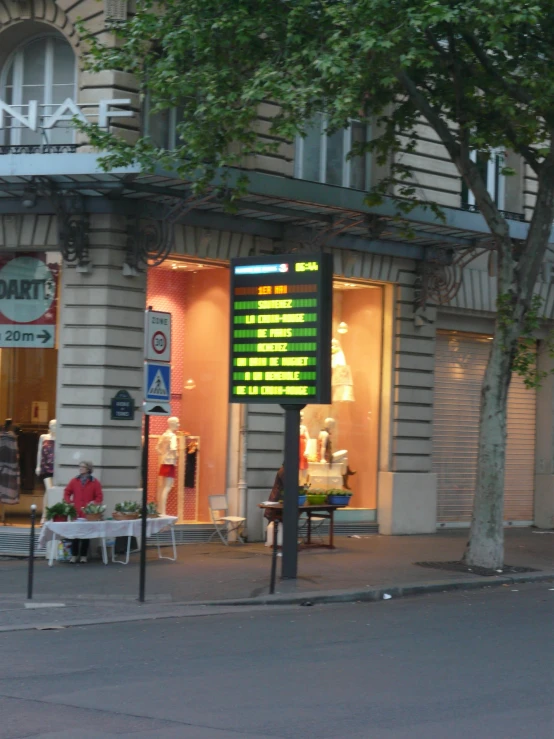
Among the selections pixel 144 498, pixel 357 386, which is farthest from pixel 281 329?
pixel 357 386

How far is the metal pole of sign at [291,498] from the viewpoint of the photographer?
16.4 m

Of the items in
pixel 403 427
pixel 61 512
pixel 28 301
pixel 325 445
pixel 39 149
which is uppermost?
pixel 39 149

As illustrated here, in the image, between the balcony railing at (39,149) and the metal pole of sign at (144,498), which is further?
the balcony railing at (39,149)

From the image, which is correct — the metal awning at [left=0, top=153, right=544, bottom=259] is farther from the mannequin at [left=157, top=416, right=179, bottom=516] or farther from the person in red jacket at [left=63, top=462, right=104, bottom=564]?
the person in red jacket at [left=63, top=462, right=104, bottom=564]

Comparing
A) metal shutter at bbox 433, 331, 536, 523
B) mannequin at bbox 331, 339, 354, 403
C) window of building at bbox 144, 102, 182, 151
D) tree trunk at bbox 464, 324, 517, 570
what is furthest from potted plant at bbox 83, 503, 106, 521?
metal shutter at bbox 433, 331, 536, 523

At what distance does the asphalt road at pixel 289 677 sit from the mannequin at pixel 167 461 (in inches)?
268

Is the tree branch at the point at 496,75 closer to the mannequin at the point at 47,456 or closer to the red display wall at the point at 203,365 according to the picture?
the red display wall at the point at 203,365

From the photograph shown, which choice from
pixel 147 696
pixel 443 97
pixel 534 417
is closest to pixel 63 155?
pixel 443 97

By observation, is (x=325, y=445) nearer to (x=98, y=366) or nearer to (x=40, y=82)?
(x=98, y=366)

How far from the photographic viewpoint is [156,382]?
47.5ft

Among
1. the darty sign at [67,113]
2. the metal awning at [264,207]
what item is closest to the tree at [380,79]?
the darty sign at [67,113]

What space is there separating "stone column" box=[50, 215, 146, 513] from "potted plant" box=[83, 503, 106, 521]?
75cm

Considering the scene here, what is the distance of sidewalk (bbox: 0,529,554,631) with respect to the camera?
14039 millimetres

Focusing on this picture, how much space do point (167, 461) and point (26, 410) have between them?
258cm
